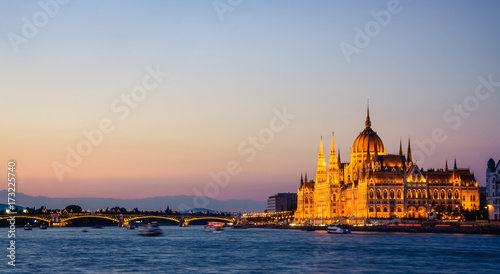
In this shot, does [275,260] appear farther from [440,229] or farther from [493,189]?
[493,189]

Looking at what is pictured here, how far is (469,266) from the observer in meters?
78.4

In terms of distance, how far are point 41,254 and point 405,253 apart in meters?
46.6

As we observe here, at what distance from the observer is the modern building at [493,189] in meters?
173

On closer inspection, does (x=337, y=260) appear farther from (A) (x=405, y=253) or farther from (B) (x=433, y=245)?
(B) (x=433, y=245)

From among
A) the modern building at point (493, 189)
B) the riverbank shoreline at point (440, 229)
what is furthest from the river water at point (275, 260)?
the modern building at point (493, 189)

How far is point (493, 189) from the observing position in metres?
175

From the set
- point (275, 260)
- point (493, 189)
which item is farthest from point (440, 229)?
point (275, 260)

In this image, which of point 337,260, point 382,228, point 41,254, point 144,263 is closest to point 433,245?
point 337,260

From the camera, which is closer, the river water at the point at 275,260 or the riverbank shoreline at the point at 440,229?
the river water at the point at 275,260

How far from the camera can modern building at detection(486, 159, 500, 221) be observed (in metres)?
173

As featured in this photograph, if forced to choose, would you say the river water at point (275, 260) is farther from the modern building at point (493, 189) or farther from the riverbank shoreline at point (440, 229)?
the modern building at point (493, 189)

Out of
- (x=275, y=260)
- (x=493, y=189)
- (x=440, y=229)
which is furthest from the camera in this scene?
(x=493, y=189)

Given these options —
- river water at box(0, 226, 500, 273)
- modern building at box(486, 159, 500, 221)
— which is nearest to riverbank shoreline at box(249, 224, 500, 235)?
modern building at box(486, 159, 500, 221)

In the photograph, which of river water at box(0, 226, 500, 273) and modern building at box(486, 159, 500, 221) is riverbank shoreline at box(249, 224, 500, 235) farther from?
river water at box(0, 226, 500, 273)
